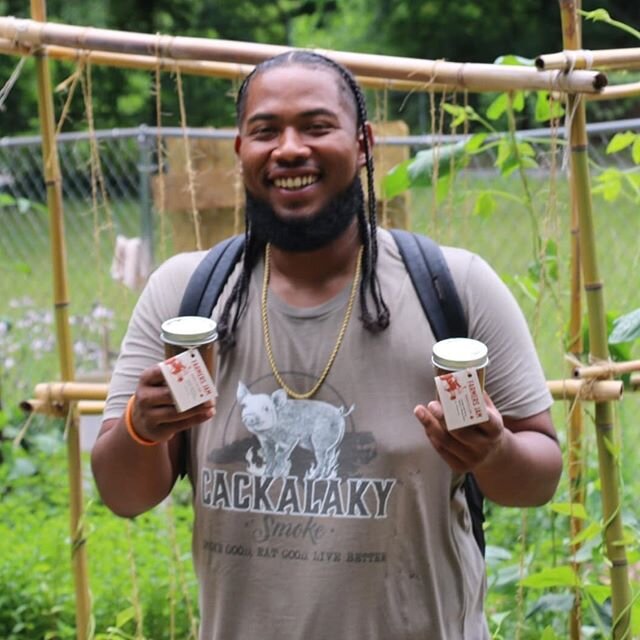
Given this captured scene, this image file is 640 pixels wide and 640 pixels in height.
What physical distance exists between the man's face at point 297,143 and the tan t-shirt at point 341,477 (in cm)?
18

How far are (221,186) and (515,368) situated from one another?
7.11 feet

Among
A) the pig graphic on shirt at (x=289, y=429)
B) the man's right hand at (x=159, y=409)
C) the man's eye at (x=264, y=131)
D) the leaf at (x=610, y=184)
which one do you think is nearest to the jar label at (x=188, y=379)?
the man's right hand at (x=159, y=409)

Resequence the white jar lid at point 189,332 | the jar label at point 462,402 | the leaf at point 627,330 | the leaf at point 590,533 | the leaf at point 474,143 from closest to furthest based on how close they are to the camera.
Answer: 1. the jar label at point 462,402
2. the white jar lid at point 189,332
3. the leaf at point 627,330
4. the leaf at point 590,533
5. the leaf at point 474,143

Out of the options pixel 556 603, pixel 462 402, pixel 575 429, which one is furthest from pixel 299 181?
pixel 556 603

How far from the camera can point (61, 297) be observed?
2576 mm

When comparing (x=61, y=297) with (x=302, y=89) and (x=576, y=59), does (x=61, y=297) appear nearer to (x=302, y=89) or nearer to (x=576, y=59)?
(x=302, y=89)

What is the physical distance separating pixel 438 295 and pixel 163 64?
0.97 m

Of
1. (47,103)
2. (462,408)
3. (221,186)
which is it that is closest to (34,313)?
(221,186)

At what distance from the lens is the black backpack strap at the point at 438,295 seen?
73.0 inches

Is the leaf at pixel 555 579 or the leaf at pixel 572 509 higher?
the leaf at pixel 572 509

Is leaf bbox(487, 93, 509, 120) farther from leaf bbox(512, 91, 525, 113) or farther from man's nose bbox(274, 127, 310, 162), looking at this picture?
man's nose bbox(274, 127, 310, 162)

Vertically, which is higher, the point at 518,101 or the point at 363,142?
the point at 518,101

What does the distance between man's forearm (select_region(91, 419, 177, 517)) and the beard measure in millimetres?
381

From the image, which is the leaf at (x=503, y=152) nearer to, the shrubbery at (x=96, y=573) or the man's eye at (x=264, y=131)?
the man's eye at (x=264, y=131)
